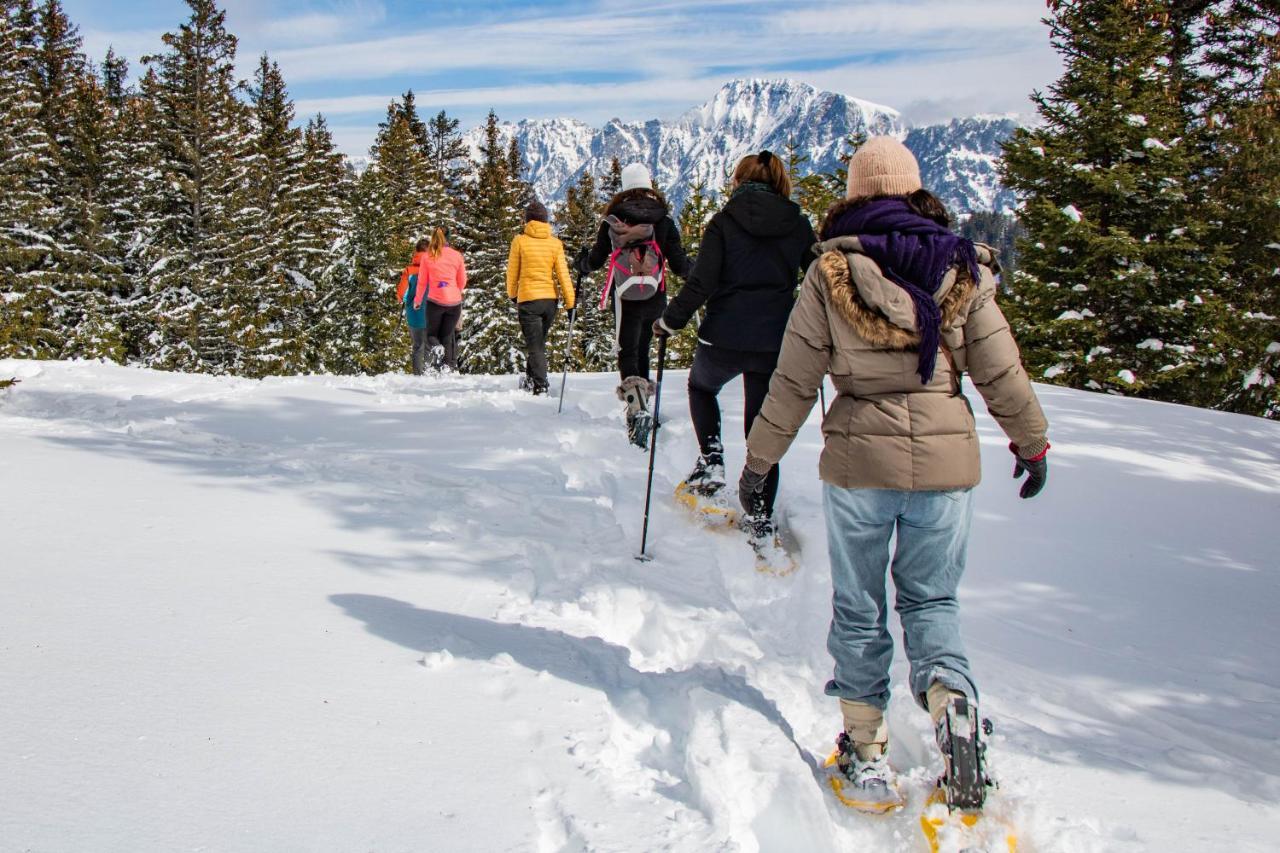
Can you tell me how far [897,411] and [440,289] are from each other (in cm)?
1006

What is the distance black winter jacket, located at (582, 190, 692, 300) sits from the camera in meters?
6.50

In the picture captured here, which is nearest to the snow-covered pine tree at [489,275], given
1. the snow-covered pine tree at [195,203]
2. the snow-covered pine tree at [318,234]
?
the snow-covered pine tree at [318,234]

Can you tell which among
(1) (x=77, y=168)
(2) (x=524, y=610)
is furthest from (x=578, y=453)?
(1) (x=77, y=168)

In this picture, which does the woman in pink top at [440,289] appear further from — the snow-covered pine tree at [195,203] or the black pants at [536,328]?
the snow-covered pine tree at [195,203]

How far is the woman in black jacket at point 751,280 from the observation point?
4.61 m

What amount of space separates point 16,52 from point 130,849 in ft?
103

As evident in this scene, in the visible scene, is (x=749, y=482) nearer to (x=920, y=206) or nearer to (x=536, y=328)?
(x=920, y=206)

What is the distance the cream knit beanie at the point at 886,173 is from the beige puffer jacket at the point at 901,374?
0.22 m

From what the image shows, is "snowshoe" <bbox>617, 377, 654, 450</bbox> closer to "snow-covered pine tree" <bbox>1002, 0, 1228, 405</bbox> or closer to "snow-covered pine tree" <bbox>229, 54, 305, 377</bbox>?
"snow-covered pine tree" <bbox>1002, 0, 1228, 405</bbox>

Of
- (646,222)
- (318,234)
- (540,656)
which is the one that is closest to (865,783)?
(540,656)

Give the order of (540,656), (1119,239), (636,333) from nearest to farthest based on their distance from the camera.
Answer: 1. (540,656)
2. (636,333)
3. (1119,239)

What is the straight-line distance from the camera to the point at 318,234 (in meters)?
38.4

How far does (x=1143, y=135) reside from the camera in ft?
47.0

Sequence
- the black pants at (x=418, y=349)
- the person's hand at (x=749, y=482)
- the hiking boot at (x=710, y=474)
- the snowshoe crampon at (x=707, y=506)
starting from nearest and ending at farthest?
the person's hand at (x=749, y=482), the snowshoe crampon at (x=707, y=506), the hiking boot at (x=710, y=474), the black pants at (x=418, y=349)
